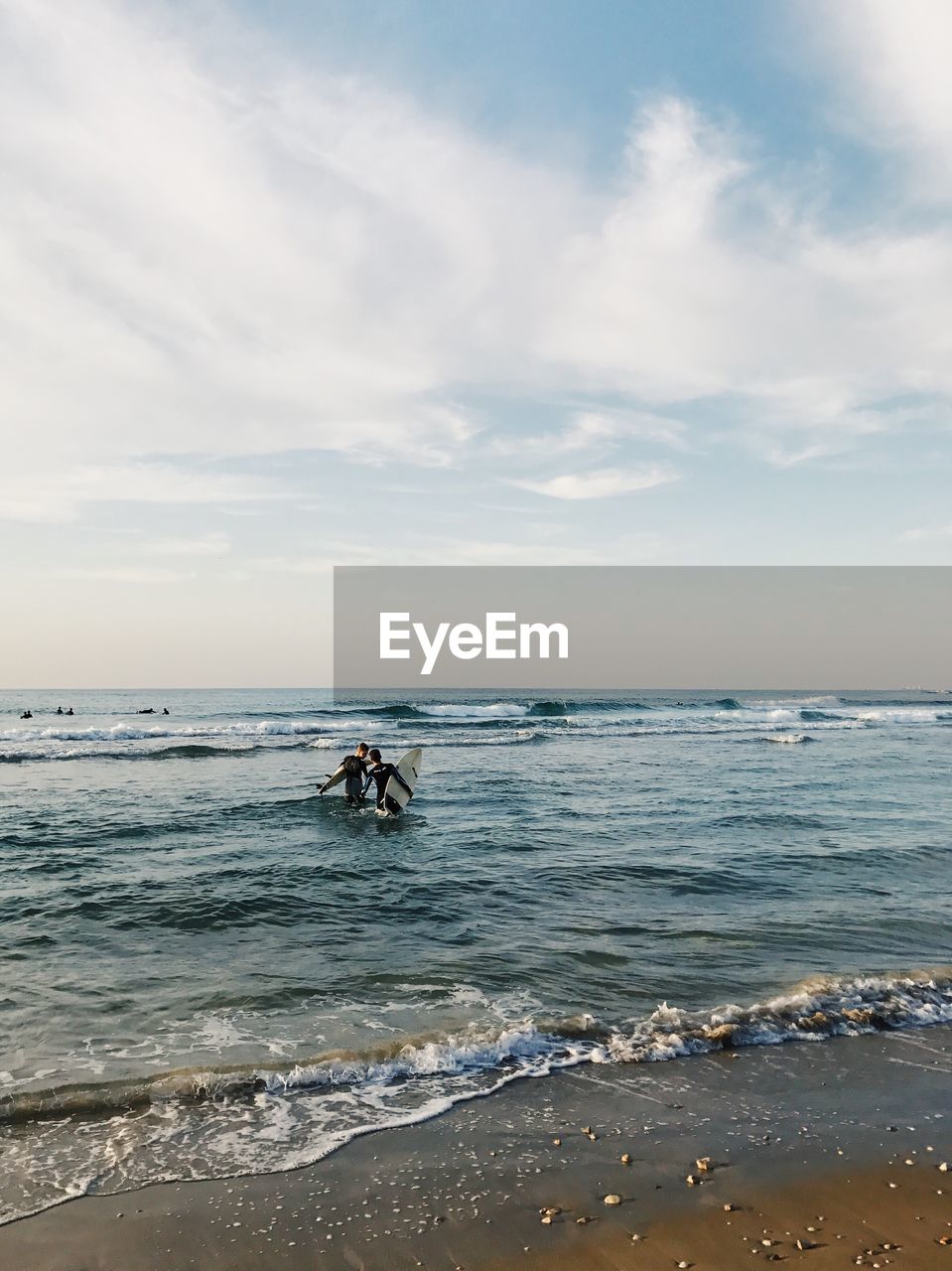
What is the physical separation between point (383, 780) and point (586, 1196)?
14.9m

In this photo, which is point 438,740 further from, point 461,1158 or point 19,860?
point 461,1158

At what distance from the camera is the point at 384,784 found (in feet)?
63.3

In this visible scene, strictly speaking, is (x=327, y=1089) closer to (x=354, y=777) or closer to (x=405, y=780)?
(x=354, y=777)

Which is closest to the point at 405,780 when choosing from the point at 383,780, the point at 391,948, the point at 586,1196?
the point at 383,780

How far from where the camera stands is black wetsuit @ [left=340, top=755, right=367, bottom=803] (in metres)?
19.8

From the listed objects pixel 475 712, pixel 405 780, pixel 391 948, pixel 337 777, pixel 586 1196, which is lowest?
pixel 475 712

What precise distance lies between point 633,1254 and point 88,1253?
2.95 m

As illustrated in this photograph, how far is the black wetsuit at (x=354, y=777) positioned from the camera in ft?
65.1

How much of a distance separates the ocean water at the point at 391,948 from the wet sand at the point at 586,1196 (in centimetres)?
→ 41

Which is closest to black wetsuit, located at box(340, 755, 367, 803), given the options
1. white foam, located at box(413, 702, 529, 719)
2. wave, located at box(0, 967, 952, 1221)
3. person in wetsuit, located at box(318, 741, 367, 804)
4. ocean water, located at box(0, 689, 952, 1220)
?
person in wetsuit, located at box(318, 741, 367, 804)

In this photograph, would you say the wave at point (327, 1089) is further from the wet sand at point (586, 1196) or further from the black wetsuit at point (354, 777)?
the black wetsuit at point (354, 777)

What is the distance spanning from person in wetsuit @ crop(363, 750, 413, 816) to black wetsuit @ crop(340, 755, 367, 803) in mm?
186

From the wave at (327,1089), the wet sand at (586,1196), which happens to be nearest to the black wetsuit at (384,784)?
the wave at (327,1089)

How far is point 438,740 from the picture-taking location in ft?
131
